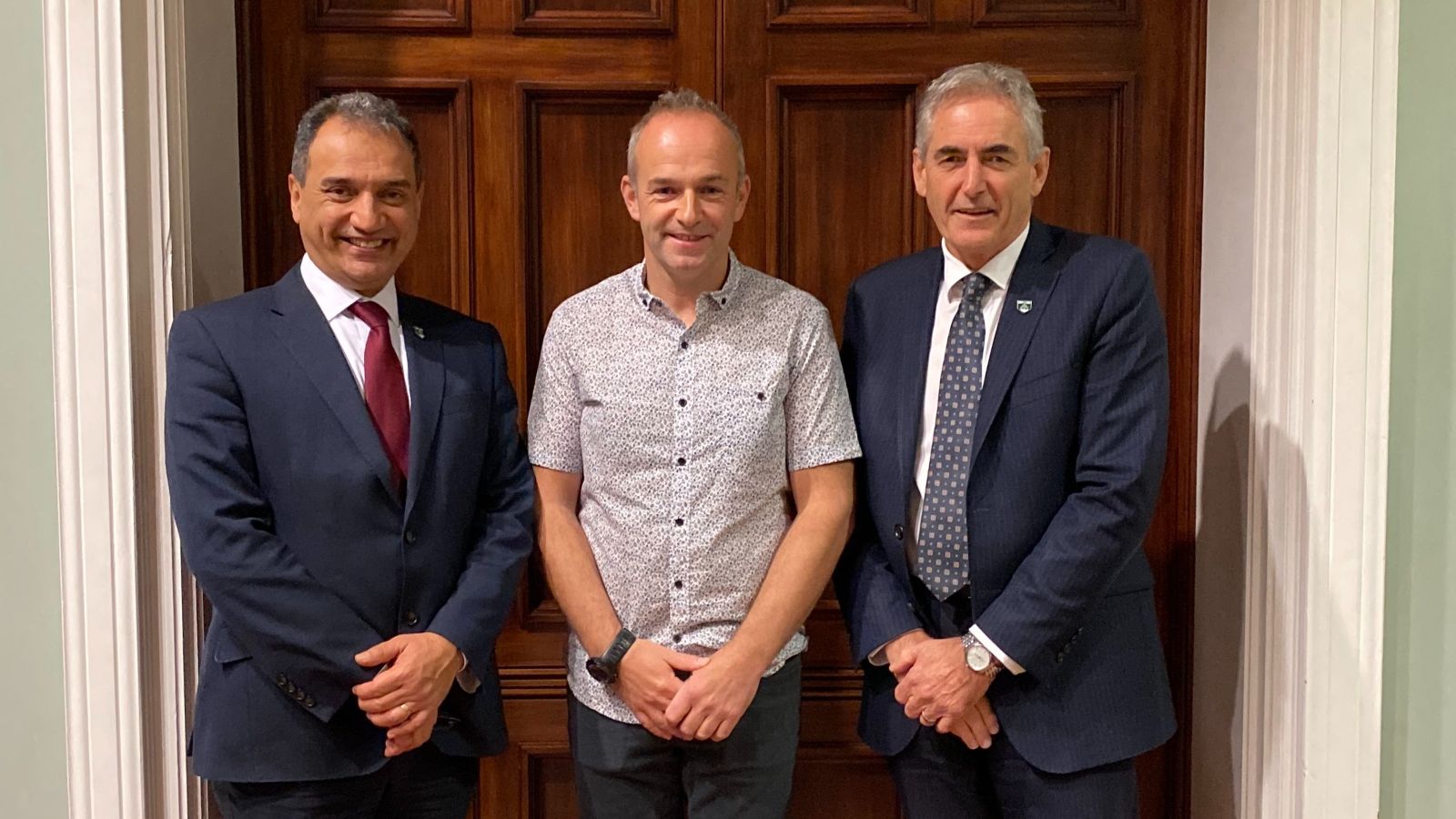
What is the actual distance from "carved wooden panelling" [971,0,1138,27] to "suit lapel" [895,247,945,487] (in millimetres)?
673

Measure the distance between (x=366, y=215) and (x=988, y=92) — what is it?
98 cm

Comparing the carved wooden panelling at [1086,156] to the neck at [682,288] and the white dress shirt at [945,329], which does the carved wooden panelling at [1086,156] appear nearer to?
the white dress shirt at [945,329]

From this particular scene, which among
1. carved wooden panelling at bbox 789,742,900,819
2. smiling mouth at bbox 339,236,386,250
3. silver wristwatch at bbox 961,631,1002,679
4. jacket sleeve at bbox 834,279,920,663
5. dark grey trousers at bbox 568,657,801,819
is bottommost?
carved wooden panelling at bbox 789,742,900,819

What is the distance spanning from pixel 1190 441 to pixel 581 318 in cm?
131

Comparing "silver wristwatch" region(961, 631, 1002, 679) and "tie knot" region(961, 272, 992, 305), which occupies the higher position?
"tie knot" region(961, 272, 992, 305)

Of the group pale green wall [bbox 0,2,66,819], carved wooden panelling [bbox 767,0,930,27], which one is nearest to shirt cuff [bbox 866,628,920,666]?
carved wooden panelling [bbox 767,0,930,27]

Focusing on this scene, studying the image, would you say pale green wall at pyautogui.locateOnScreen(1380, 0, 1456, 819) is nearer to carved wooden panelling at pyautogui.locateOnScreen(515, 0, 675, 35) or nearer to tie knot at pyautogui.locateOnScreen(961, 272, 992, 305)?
tie knot at pyautogui.locateOnScreen(961, 272, 992, 305)

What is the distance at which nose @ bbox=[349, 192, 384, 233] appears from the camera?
1782 mm

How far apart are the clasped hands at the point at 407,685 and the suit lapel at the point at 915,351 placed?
0.78 m

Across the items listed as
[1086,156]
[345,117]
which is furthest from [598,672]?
[1086,156]

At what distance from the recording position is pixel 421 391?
1.85 metres

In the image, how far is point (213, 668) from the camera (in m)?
1.79

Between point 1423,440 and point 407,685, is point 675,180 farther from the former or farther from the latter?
point 1423,440

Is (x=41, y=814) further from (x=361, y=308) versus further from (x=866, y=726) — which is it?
(x=866, y=726)
